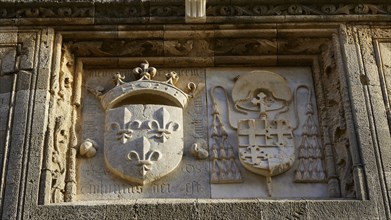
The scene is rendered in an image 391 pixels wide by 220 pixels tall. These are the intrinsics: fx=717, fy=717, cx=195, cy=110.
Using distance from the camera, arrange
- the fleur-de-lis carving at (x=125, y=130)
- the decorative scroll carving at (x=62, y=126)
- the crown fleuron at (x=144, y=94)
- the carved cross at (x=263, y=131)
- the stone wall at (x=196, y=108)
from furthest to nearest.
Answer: the crown fleuron at (x=144, y=94) < the carved cross at (x=263, y=131) < the fleur-de-lis carving at (x=125, y=130) < the decorative scroll carving at (x=62, y=126) < the stone wall at (x=196, y=108)

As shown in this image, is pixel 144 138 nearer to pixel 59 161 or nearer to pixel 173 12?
pixel 59 161

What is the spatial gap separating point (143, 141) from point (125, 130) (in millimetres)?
233

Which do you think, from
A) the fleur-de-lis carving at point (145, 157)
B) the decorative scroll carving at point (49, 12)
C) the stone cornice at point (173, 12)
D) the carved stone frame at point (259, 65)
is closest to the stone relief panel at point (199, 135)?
the fleur-de-lis carving at point (145, 157)

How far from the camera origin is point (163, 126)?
725 centimetres

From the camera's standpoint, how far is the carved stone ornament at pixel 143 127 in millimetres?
7031

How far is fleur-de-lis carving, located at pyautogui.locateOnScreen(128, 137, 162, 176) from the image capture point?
23.0 ft

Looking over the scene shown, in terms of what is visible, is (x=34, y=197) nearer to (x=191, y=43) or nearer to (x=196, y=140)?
(x=196, y=140)

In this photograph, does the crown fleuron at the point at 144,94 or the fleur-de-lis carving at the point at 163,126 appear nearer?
the fleur-de-lis carving at the point at 163,126

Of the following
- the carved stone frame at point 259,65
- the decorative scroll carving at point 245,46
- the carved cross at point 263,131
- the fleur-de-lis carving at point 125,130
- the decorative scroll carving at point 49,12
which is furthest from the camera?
the decorative scroll carving at point 245,46

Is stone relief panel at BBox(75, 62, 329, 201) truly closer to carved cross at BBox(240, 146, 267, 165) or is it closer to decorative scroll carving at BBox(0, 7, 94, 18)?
carved cross at BBox(240, 146, 267, 165)

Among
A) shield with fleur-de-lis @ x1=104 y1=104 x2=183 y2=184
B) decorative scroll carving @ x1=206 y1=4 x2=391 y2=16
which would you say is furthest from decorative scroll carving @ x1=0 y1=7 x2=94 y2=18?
decorative scroll carving @ x1=206 y1=4 x2=391 y2=16

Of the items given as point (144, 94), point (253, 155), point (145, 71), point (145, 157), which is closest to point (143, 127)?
point (145, 157)

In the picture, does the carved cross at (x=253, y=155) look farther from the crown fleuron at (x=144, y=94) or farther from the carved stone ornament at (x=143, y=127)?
the crown fleuron at (x=144, y=94)

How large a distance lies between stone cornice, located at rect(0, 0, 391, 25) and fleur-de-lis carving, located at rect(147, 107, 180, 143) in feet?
3.77
